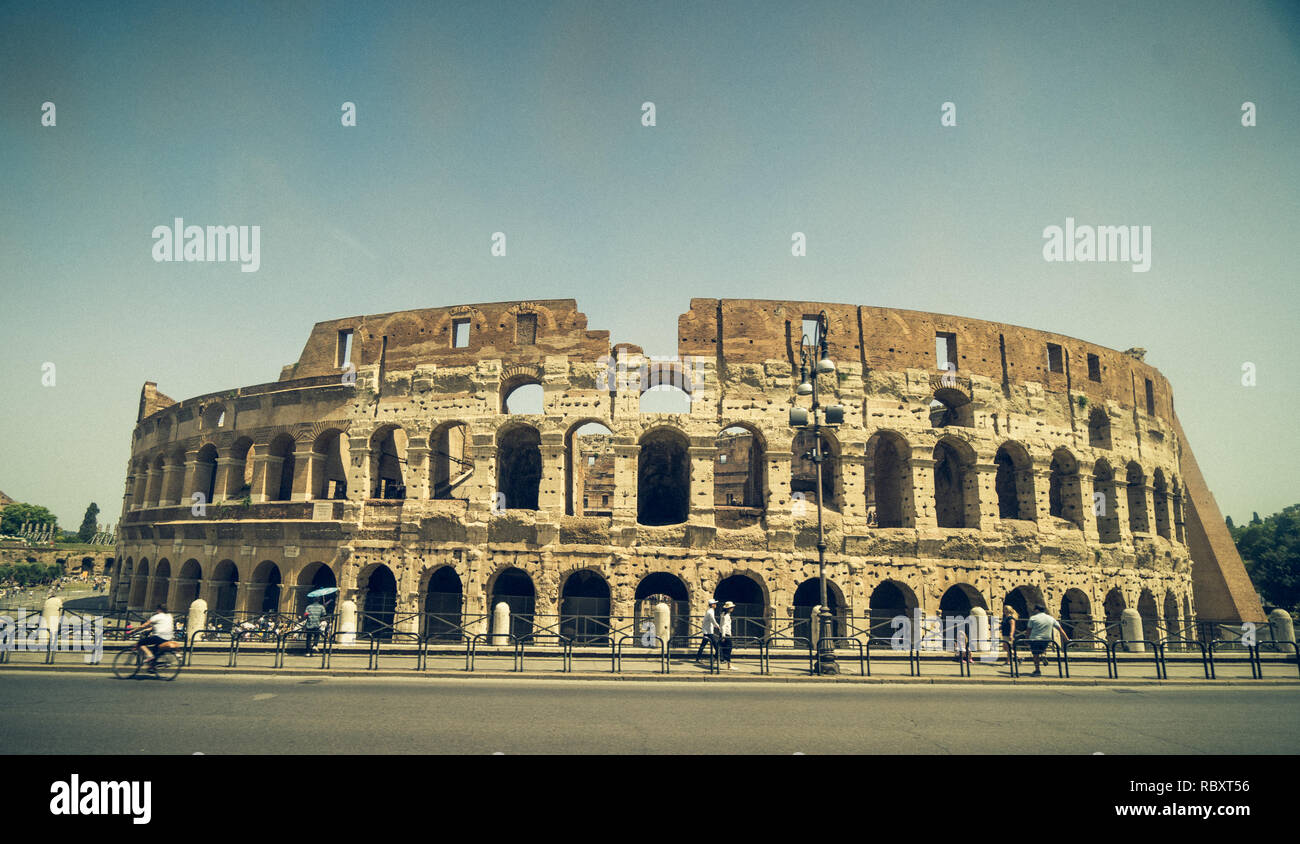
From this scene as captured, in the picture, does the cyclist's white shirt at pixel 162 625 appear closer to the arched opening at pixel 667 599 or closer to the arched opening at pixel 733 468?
the arched opening at pixel 667 599

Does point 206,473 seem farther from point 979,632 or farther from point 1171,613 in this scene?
point 1171,613

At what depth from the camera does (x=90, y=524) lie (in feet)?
310

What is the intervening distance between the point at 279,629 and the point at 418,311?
38.7ft

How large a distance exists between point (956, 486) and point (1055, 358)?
6.65m

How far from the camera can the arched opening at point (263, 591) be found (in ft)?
75.7

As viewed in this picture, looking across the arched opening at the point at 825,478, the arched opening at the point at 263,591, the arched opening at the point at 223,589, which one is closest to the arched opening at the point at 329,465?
the arched opening at the point at 263,591

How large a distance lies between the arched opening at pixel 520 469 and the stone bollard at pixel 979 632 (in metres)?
15.6

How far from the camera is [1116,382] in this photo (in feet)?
86.1

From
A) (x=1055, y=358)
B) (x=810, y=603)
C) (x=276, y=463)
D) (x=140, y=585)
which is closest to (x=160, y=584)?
(x=140, y=585)

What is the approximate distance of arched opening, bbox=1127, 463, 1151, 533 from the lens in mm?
25891

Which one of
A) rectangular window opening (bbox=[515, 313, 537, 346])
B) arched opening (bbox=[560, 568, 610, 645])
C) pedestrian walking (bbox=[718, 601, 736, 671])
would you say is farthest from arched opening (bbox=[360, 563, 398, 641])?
pedestrian walking (bbox=[718, 601, 736, 671])
